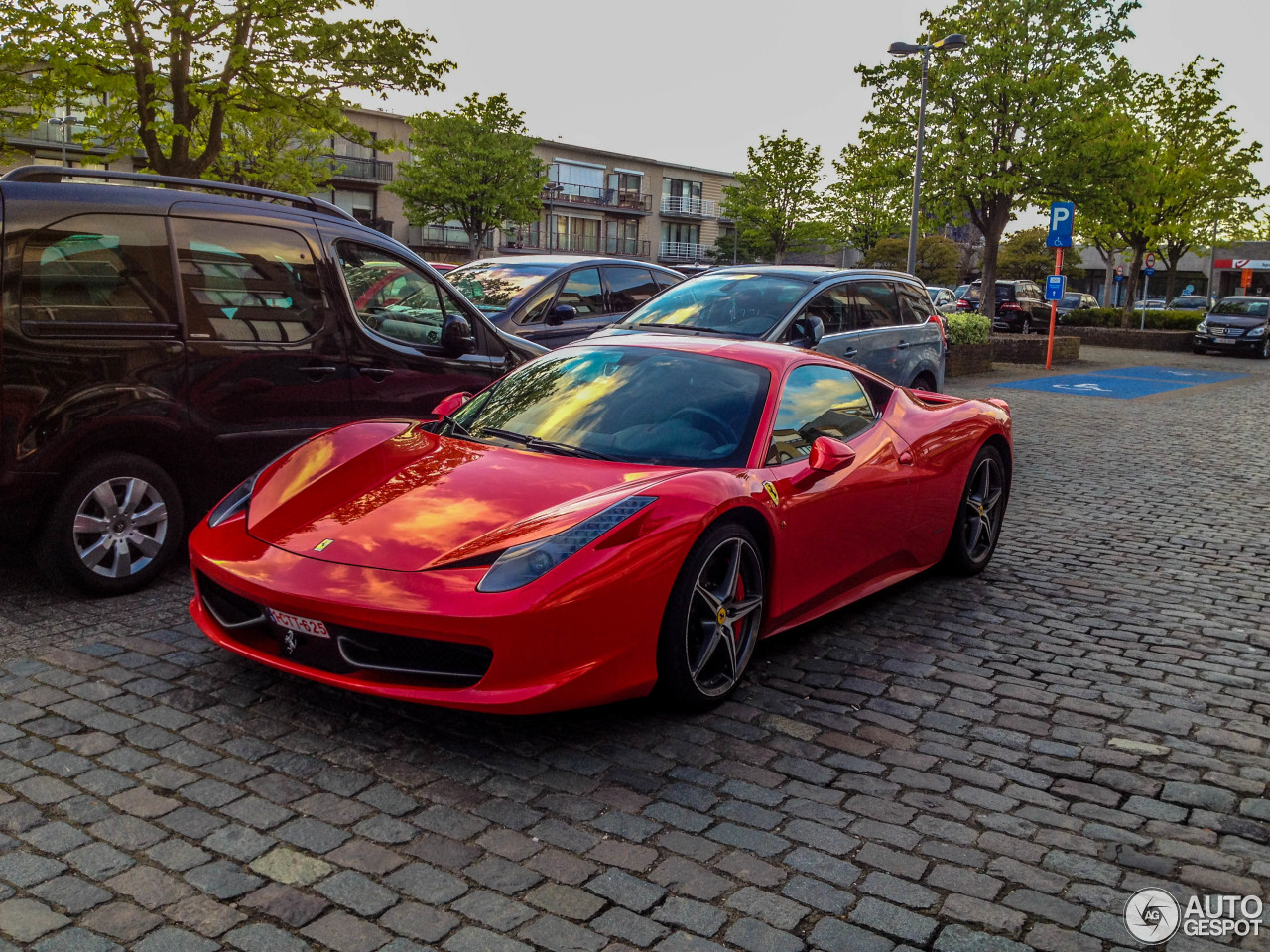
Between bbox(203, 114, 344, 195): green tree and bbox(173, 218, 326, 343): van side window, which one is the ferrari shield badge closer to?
bbox(173, 218, 326, 343): van side window

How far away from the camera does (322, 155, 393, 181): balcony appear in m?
54.8

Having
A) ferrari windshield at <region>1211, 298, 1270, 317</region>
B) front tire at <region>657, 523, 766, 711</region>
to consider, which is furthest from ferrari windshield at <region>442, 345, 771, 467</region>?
ferrari windshield at <region>1211, 298, 1270, 317</region>

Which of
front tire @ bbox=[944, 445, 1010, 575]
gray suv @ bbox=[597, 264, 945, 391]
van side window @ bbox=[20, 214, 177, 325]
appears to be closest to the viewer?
van side window @ bbox=[20, 214, 177, 325]

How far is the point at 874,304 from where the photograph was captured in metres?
10.4

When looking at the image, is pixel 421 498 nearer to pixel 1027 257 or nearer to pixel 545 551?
pixel 545 551

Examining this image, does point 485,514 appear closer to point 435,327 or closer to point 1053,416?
point 435,327

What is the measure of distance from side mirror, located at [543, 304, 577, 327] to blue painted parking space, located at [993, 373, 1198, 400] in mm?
10679

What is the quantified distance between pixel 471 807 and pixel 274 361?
350 cm

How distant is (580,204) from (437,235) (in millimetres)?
11682

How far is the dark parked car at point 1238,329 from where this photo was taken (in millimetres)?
31953

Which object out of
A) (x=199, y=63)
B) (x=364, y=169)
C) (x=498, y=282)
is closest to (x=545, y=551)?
(x=498, y=282)

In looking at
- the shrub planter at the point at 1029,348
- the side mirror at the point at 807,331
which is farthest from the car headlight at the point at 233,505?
the shrub planter at the point at 1029,348

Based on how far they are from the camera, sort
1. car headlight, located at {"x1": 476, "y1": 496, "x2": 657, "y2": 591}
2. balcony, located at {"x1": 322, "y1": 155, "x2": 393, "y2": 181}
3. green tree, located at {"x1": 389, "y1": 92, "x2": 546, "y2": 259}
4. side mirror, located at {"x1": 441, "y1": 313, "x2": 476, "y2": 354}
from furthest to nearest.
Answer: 1. balcony, located at {"x1": 322, "y1": 155, "x2": 393, "y2": 181}
2. green tree, located at {"x1": 389, "y1": 92, "x2": 546, "y2": 259}
3. side mirror, located at {"x1": 441, "y1": 313, "x2": 476, "y2": 354}
4. car headlight, located at {"x1": 476, "y1": 496, "x2": 657, "y2": 591}

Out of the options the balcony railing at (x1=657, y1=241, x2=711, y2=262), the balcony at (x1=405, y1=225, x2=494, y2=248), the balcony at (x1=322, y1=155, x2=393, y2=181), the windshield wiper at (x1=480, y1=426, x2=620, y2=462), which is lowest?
the windshield wiper at (x1=480, y1=426, x2=620, y2=462)
